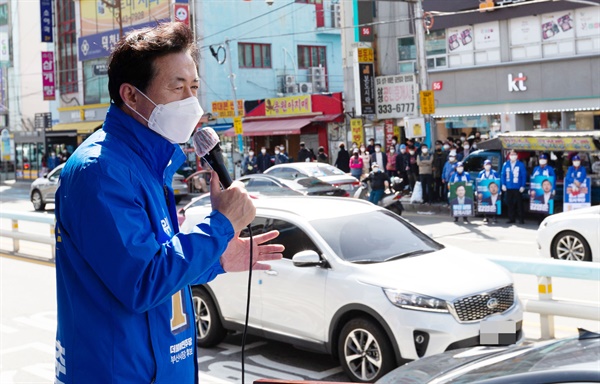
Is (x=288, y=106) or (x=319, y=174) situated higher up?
(x=288, y=106)

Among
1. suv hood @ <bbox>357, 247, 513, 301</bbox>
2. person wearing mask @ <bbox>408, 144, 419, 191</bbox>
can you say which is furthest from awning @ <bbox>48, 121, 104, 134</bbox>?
suv hood @ <bbox>357, 247, 513, 301</bbox>

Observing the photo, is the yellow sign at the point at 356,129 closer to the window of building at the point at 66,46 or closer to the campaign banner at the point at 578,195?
the campaign banner at the point at 578,195

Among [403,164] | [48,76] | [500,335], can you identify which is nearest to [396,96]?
[403,164]

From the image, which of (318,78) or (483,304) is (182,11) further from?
(483,304)

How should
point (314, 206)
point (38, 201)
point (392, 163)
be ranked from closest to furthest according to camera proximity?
point (314, 206) → point (392, 163) → point (38, 201)

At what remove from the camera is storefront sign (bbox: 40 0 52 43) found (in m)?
54.6

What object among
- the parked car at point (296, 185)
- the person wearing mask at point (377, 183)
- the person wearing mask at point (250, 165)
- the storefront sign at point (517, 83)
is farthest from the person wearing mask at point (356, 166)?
the storefront sign at point (517, 83)

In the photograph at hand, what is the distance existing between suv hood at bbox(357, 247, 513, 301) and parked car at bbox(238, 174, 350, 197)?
13489 millimetres

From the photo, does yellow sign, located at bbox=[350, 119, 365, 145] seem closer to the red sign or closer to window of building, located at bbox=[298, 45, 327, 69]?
the red sign

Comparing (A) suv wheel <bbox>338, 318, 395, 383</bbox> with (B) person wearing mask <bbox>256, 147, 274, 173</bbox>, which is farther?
(B) person wearing mask <bbox>256, 147, 274, 173</bbox>

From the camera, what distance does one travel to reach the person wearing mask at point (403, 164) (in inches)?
1025

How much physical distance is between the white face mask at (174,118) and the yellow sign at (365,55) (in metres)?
32.0

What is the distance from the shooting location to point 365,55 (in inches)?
1355

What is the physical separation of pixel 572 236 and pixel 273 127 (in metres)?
27.2
